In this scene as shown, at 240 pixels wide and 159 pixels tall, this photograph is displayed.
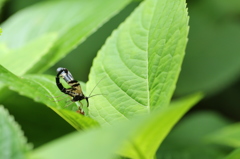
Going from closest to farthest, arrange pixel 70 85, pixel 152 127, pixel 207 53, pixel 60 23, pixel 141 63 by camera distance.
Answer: pixel 152 127
pixel 141 63
pixel 70 85
pixel 60 23
pixel 207 53

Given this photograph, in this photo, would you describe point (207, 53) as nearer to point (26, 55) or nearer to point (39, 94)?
point (26, 55)

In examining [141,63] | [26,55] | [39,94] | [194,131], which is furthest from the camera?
[194,131]

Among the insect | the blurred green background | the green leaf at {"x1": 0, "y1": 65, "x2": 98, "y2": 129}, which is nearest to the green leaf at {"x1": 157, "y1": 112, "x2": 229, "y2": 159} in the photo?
the blurred green background

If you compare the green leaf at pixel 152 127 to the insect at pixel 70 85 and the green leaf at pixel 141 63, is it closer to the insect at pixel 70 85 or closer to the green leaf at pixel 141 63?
the green leaf at pixel 141 63

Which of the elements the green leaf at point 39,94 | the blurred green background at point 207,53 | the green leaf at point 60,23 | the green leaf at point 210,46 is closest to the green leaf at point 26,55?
the green leaf at point 60,23

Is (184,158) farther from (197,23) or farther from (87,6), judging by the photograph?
(197,23)

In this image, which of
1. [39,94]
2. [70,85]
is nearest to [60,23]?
[70,85]
